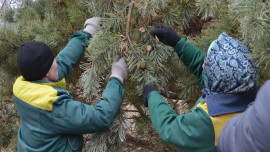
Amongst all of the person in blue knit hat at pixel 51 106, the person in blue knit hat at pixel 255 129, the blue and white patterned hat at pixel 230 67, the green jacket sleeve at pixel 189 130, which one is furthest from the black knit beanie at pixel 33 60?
the person in blue knit hat at pixel 255 129

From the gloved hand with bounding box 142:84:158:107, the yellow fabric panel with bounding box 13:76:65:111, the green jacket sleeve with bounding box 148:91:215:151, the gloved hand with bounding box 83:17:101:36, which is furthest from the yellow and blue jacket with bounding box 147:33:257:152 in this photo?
the gloved hand with bounding box 83:17:101:36

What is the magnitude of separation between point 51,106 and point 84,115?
137 millimetres

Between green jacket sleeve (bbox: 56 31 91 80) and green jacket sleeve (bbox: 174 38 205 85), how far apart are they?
1.57ft

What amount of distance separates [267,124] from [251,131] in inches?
1.8

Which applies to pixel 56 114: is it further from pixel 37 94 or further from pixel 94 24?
pixel 94 24

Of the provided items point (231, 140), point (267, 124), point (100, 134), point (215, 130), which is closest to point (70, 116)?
point (100, 134)

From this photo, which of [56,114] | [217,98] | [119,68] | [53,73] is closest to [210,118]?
[217,98]

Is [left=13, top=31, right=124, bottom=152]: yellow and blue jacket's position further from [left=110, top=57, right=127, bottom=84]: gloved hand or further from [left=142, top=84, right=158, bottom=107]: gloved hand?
[left=142, top=84, right=158, bottom=107]: gloved hand

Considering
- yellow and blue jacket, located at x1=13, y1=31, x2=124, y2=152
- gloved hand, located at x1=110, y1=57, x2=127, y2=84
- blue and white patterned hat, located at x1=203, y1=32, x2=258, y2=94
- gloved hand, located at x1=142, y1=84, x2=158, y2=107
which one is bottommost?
yellow and blue jacket, located at x1=13, y1=31, x2=124, y2=152

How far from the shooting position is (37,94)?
1209mm

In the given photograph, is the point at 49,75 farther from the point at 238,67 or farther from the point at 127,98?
the point at 238,67

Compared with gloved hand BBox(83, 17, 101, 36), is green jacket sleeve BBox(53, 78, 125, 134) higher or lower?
lower

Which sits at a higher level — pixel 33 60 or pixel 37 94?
pixel 33 60

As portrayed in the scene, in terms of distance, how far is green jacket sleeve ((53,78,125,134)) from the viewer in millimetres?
1192
